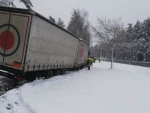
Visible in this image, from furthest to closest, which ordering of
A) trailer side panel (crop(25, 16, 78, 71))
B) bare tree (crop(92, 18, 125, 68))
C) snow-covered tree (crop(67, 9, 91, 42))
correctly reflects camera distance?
1. snow-covered tree (crop(67, 9, 91, 42))
2. bare tree (crop(92, 18, 125, 68))
3. trailer side panel (crop(25, 16, 78, 71))

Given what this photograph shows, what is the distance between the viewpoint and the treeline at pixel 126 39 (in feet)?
92.2

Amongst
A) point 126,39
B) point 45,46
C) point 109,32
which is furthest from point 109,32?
point 126,39

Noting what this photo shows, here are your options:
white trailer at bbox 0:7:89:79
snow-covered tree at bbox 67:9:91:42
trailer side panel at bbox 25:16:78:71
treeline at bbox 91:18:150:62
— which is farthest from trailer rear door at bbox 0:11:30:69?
snow-covered tree at bbox 67:9:91:42

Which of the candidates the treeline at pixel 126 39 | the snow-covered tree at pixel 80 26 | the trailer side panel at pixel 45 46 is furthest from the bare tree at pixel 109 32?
the snow-covered tree at pixel 80 26

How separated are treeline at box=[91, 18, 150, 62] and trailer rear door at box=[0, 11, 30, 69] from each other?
1940 cm

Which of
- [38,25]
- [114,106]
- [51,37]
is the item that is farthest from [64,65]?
[114,106]

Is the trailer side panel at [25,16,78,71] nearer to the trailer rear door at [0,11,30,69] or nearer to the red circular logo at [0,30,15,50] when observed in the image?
the trailer rear door at [0,11,30,69]

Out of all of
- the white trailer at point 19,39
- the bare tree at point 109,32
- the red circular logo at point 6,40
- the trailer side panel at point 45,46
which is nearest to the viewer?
the white trailer at point 19,39

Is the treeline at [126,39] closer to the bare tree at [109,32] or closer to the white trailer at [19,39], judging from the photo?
the bare tree at [109,32]

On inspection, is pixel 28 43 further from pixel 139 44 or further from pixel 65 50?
pixel 139 44

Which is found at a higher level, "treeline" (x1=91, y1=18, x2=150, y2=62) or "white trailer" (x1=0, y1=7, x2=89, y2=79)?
"treeline" (x1=91, y1=18, x2=150, y2=62)

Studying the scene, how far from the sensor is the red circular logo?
9.86m

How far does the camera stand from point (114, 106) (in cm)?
715

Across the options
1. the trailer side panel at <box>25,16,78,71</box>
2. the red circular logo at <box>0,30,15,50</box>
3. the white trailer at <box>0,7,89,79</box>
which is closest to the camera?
the white trailer at <box>0,7,89,79</box>
